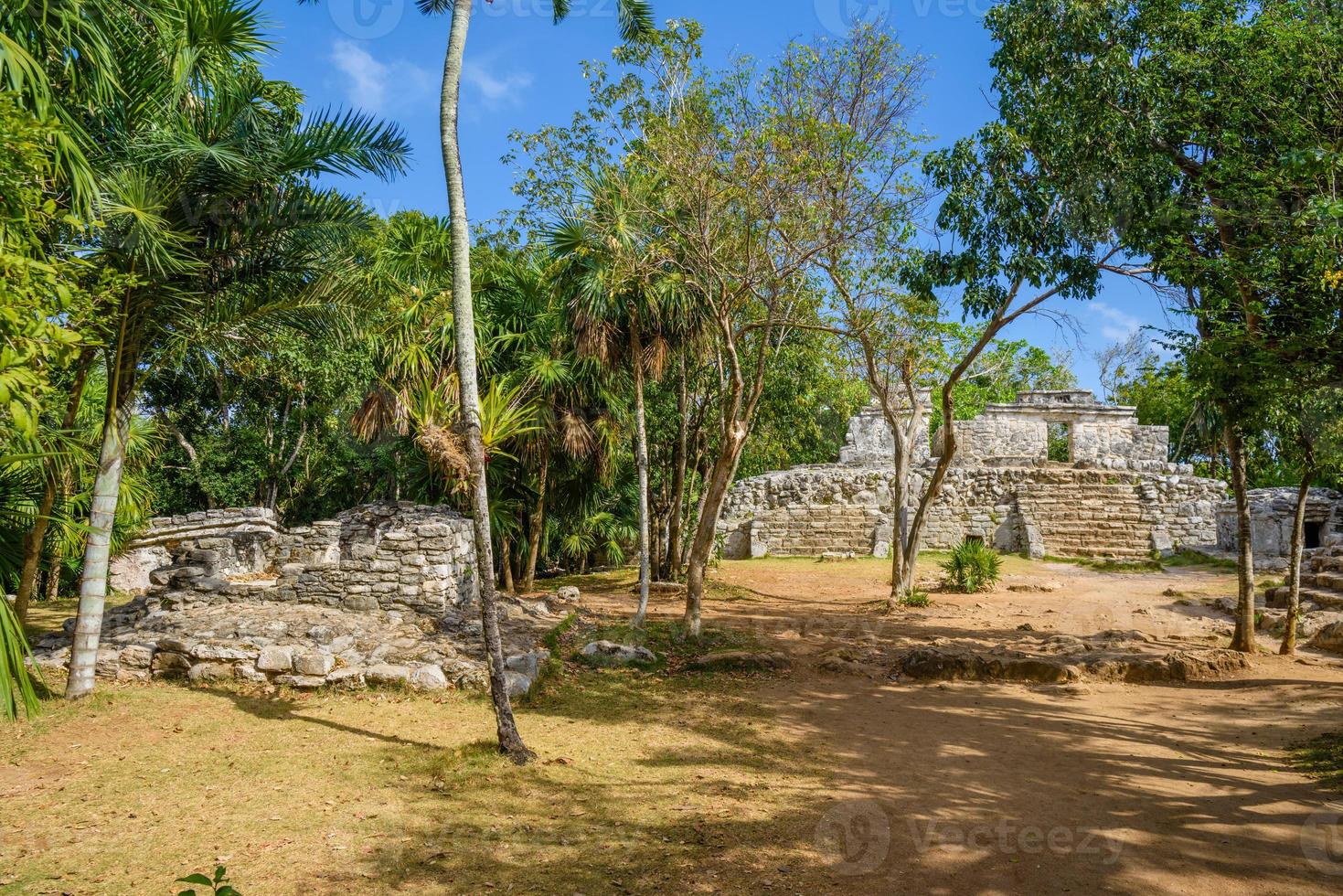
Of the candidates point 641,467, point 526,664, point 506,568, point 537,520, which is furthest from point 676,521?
point 526,664

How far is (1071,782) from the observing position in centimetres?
536

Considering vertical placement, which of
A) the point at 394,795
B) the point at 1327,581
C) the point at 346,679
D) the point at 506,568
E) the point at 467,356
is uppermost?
the point at 467,356

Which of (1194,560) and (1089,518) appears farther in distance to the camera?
(1089,518)

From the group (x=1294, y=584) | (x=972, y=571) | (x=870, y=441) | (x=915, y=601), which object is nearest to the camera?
(x=1294, y=584)

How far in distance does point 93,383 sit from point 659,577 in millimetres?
10191

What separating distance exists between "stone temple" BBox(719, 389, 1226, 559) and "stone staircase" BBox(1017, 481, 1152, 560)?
0.02 metres

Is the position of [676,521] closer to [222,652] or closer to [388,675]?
[388,675]

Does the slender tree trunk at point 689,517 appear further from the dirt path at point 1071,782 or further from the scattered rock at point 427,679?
the scattered rock at point 427,679

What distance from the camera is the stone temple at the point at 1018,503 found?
785 inches

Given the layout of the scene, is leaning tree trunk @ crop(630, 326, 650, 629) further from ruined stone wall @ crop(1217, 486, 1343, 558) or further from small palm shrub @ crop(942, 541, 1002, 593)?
ruined stone wall @ crop(1217, 486, 1343, 558)

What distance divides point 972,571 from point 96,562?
13.2 m

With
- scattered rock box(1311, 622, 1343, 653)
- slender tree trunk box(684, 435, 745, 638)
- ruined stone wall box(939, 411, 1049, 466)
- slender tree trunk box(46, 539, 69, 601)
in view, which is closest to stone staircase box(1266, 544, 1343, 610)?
scattered rock box(1311, 622, 1343, 653)

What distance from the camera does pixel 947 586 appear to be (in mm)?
14633

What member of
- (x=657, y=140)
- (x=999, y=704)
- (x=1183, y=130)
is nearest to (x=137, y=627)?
(x=657, y=140)
